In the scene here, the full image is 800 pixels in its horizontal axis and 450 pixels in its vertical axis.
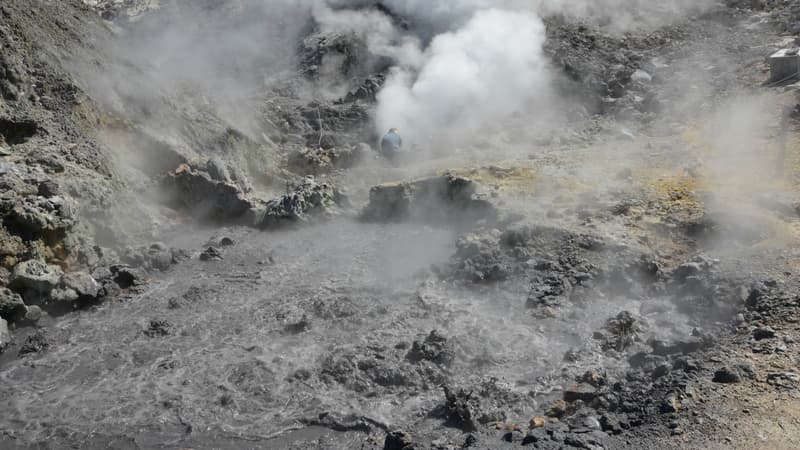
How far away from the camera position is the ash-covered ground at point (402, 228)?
20.0ft

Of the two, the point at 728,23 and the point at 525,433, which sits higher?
the point at 728,23

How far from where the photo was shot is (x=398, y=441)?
5.52m

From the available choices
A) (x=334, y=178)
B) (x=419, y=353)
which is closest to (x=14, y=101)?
(x=334, y=178)

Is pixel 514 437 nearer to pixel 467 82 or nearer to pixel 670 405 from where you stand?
pixel 670 405

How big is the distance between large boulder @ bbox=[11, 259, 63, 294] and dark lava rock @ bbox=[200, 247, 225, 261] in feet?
6.13

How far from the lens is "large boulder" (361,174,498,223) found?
9.99m

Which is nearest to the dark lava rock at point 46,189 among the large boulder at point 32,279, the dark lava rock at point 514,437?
the large boulder at point 32,279

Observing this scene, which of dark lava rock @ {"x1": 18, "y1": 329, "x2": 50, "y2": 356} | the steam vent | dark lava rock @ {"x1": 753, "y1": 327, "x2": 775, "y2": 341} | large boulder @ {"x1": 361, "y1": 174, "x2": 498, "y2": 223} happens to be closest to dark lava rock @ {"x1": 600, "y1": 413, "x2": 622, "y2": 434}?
dark lava rock @ {"x1": 753, "y1": 327, "x2": 775, "y2": 341}

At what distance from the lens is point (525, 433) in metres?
5.62

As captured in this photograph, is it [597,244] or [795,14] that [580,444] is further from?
[795,14]

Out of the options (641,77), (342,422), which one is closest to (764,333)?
(342,422)

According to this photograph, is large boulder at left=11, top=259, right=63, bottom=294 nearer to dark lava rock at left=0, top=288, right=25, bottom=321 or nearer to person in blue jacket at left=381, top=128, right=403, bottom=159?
dark lava rock at left=0, top=288, right=25, bottom=321

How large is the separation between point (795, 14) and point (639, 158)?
6916 millimetres

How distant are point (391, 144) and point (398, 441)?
740cm
